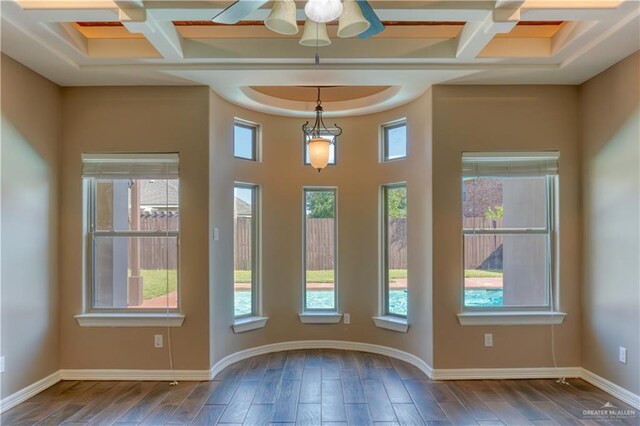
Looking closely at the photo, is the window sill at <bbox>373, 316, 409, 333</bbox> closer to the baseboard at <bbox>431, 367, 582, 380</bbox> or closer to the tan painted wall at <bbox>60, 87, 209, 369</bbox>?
the baseboard at <bbox>431, 367, 582, 380</bbox>

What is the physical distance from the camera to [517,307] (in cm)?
371

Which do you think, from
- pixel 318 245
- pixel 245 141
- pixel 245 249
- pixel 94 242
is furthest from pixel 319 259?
pixel 94 242

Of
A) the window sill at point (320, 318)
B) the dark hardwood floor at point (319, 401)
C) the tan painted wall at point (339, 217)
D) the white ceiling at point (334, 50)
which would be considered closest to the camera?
the white ceiling at point (334, 50)

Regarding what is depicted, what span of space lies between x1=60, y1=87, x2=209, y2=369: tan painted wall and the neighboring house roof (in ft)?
0.37

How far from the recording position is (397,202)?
171 inches

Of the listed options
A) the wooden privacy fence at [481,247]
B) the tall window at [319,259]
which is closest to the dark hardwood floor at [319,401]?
the tall window at [319,259]

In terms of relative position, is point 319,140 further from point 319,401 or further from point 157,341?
point 157,341

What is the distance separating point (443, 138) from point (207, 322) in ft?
9.46

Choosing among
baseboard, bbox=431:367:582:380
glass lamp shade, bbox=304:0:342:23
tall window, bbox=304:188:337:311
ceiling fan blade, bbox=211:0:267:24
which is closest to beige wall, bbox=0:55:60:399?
ceiling fan blade, bbox=211:0:267:24

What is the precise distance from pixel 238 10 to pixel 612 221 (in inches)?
134

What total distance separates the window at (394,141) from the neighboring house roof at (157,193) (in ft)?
7.69

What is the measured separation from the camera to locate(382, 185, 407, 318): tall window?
4277 millimetres

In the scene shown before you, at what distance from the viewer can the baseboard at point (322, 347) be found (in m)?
3.82

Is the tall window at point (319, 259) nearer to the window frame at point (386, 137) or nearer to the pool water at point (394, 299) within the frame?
the pool water at point (394, 299)
